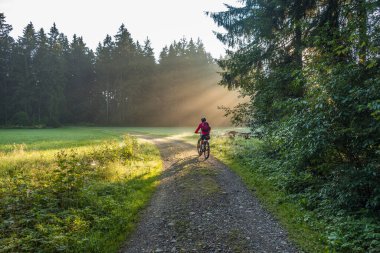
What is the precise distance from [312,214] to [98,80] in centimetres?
7883

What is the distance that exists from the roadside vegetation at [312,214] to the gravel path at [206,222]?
42 cm

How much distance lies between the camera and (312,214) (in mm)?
6883

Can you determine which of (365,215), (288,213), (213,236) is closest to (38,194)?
(213,236)

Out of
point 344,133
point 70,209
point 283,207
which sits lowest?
point 283,207

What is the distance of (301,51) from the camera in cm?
1219

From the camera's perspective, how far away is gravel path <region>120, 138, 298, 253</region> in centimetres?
567

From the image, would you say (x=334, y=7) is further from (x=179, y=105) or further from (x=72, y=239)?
(x=179, y=105)

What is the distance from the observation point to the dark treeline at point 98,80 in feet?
222

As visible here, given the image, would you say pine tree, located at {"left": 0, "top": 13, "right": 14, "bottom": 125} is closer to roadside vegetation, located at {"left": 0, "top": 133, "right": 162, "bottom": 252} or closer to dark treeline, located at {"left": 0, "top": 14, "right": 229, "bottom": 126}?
dark treeline, located at {"left": 0, "top": 14, "right": 229, "bottom": 126}

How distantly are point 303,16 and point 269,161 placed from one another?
7.92 metres

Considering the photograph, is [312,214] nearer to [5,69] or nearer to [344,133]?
[344,133]

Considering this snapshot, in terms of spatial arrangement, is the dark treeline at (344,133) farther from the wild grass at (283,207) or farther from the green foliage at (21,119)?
the green foliage at (21,119)

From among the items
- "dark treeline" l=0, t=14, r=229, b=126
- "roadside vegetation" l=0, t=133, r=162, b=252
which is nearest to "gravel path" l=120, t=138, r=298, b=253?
"roadside vegetation" l=0, t=133, r=162, b=252

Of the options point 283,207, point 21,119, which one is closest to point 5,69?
point 21,119
